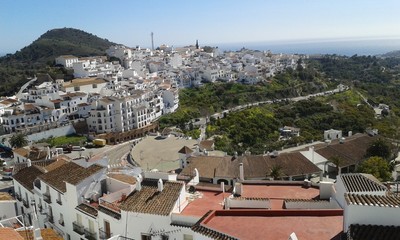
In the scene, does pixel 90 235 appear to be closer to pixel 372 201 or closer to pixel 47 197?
pixel 47 197

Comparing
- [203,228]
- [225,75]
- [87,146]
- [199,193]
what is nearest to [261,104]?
[225,75]

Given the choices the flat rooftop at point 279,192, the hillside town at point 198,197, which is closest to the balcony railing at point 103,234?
the hillside town at point 198,197

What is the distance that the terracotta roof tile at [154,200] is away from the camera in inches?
602


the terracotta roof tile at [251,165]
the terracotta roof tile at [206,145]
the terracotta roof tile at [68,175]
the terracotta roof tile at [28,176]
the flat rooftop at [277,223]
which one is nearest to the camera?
the flat rooftop at [277,223]

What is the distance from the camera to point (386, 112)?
84.8 meters

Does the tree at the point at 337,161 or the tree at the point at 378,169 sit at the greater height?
the tree at the point at 378,169

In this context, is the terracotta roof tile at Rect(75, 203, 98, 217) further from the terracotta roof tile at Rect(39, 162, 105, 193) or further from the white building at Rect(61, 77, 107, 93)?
the white building at Rect(61, 77, 107, 93)

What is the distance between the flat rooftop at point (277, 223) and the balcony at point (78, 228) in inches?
328

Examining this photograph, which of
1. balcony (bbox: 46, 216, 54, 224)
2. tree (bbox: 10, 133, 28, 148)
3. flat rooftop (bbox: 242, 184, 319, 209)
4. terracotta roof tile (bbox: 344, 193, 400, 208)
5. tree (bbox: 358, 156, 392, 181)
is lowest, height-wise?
tree (bbox: 10, 133, 28, 148)

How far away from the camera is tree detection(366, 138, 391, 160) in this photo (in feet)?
127

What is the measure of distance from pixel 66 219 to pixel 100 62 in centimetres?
9227

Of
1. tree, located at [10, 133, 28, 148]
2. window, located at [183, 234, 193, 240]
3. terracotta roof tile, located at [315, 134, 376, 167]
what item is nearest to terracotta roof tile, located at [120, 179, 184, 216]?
window, located at [183, 234, 193, 240]

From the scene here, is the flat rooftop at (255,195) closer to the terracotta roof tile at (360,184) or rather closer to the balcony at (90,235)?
the terracotta roof tile at (360,184)

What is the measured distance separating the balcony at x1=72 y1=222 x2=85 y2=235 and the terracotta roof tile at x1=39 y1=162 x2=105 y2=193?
1.79 m
